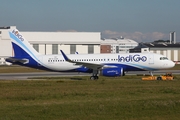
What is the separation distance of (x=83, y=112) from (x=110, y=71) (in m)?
26.3

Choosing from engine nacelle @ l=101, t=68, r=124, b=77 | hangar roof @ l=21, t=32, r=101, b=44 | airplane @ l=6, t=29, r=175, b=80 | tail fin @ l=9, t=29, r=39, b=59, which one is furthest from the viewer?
hangar roof @ l=21, t=32, r=101, b=44

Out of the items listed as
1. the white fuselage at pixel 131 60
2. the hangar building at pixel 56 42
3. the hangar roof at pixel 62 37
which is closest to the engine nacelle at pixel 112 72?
the white fuselage at pixel 131 60

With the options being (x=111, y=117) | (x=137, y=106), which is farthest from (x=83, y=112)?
(x=137, y=106)

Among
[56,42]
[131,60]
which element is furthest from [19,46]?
[56,42]

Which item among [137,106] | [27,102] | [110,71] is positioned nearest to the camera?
[137,106]

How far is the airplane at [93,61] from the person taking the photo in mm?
45188

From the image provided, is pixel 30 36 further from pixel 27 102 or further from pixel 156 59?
pixel 27 102

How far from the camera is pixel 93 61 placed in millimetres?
47031

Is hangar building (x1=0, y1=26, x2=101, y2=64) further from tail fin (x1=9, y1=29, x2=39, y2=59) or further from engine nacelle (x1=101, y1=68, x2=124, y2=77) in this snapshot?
engine nacelle (x1=101, y1=68, x2=124, y2=77)

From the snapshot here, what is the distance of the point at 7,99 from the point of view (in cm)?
2322

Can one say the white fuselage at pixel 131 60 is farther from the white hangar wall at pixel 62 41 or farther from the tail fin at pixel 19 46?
the white hangar wall at pixel 62 41

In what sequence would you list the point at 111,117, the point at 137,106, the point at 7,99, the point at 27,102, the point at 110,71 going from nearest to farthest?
the point at 111,117 → the point at 137,106 → the point at 27,102 → the point at 7,99 → the point at 110,71

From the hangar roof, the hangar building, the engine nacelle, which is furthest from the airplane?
the hangar roof

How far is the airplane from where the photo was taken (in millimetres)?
45188
